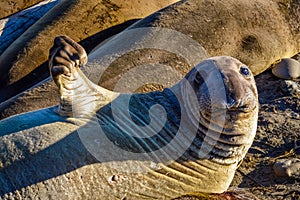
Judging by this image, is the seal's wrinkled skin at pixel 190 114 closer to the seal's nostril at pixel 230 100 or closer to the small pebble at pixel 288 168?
the seal's nostril at pixel 230 100

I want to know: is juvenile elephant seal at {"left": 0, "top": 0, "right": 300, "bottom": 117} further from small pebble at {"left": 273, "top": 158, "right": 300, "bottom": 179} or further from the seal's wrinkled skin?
the seal's wrinkled skin

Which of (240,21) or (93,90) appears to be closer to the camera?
(93,90)

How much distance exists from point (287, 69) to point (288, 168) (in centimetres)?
151

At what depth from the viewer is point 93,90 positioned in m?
3.62

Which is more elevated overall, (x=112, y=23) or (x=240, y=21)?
(x=112, y=23)

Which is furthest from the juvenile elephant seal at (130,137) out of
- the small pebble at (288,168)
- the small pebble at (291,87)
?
the small pebble at (291,87)

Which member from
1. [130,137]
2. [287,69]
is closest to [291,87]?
[287,69]

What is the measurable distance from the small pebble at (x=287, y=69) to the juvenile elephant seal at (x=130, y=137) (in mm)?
2134

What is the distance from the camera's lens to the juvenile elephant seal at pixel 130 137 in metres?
3.28

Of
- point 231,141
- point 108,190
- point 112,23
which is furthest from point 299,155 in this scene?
point 112,23

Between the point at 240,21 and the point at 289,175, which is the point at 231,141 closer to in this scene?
the point at 289,175

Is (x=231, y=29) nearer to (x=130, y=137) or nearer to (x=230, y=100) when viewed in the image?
(x=230, y=100)

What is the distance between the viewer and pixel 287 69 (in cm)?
581

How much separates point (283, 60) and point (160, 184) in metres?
2.86
